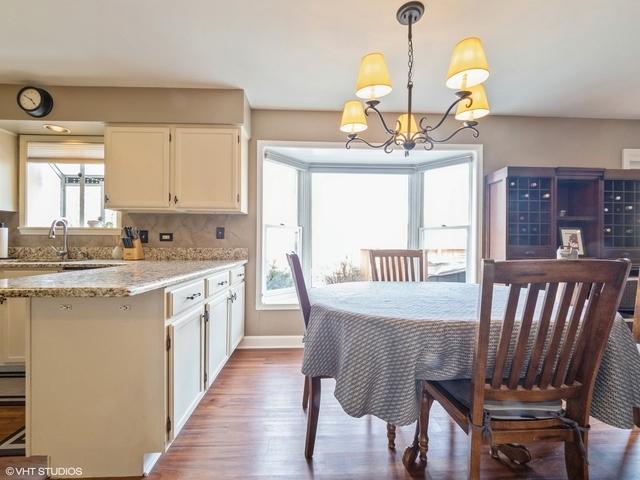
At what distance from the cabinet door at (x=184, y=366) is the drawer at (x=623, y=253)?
3.78 metres

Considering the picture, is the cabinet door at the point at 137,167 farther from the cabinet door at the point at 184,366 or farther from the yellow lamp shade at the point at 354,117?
the yellow lamp shade at the point at 354,117

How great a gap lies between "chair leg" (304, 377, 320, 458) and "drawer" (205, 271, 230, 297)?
967 mm

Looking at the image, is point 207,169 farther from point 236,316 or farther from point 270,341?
point 270,341

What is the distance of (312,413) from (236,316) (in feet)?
4.93

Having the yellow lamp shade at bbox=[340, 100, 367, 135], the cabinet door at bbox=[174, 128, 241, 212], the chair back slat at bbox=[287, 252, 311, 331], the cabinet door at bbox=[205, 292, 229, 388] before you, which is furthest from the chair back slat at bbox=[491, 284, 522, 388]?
the cabinet door at bbox=[174, 128, 241, 212]

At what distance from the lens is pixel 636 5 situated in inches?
72.5

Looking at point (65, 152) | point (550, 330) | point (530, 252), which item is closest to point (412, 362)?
point (550, 330)

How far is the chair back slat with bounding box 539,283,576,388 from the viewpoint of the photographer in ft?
3.48

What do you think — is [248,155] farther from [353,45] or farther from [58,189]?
[58,189]

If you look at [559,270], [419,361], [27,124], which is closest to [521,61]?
[559,270]

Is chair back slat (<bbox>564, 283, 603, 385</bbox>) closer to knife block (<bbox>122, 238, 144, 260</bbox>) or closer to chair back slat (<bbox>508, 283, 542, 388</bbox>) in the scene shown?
chair back slat (<bbox>508, 283, 542, 388</bbox>)

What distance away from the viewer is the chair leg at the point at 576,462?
1.12 m

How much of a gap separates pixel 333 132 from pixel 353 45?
3.78ft

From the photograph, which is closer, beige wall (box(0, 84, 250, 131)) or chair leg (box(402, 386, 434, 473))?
chair leg (box(402, 386, 434, 473))
